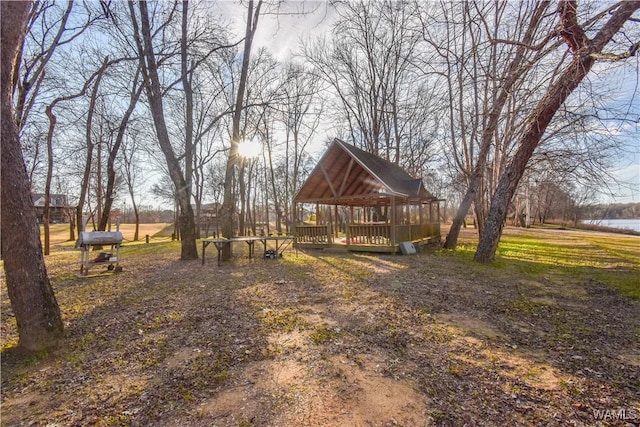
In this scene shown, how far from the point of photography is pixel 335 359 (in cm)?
335

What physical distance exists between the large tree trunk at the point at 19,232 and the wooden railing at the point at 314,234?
1133 centimetres

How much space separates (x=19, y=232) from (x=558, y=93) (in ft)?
31.7

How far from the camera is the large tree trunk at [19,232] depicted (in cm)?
319

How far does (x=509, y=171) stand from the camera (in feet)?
30.3

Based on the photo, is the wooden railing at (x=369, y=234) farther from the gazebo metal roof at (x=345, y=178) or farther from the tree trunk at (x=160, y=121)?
the tree trunk at (x=160, y=121)

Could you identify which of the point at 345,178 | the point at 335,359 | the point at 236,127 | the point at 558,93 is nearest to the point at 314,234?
the point at 345,178

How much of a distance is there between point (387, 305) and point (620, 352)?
2.94 m

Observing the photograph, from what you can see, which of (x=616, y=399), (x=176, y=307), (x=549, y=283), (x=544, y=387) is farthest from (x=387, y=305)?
(x=549, y=283)

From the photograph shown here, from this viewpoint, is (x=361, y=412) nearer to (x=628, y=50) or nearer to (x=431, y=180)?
(x=628, y=50)

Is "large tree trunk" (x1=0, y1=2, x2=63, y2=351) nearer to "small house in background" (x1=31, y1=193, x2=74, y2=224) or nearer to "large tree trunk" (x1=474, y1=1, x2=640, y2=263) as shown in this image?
"large tree trunk" (x1=474, y1=1, x2=640, y2=263)

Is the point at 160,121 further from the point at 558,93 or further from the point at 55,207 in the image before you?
the point at 55,207

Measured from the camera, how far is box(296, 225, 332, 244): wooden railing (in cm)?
1456

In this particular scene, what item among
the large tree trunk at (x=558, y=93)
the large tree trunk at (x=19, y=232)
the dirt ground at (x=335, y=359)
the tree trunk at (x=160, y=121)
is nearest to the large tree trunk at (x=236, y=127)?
the tree trunk at (x=160, y=121)

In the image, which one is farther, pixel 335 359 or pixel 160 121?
pixel 160 121
